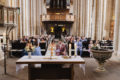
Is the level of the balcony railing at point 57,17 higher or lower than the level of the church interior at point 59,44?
higher

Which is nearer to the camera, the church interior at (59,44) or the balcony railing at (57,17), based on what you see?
the church interior at (59,44)

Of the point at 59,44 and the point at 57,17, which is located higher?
the point at 57,17

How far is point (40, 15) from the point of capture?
27.9 m

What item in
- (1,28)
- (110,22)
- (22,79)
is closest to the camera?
(22,79)

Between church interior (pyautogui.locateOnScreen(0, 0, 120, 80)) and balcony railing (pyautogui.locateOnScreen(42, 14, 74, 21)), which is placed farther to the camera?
balcony railing (pyautogui.locateOnScreen(42, 14, 74, 21))

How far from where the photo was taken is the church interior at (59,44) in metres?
4.54

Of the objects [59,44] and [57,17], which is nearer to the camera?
[59,44]

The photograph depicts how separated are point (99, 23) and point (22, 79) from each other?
10510mm

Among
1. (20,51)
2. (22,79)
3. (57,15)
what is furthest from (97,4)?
(57,15)

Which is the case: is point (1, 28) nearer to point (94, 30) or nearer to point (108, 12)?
point (94, 30)

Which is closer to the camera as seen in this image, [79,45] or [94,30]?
[79,45]

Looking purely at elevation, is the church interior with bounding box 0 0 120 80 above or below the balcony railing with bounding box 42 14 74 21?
below

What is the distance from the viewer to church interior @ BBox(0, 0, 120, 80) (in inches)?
179

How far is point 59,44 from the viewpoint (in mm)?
7430
